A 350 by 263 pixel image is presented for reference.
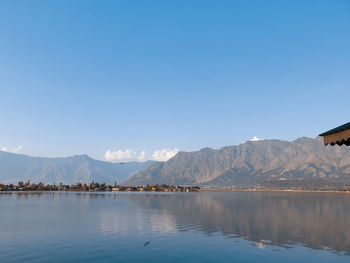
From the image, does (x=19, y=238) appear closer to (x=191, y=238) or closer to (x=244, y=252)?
(x=191, y=238)

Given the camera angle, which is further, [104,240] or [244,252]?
[104,240]

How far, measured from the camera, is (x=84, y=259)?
1054 inches

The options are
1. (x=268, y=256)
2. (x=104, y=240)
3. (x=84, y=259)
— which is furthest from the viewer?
(x=104, y=240)

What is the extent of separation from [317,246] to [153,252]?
2016 cm

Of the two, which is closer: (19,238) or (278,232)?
(19,238)

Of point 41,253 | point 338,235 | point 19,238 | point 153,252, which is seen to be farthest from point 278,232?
point 19,238

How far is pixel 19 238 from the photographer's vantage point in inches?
1491

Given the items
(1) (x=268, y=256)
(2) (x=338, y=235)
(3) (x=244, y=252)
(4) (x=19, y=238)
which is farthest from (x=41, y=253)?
(2) (x=338, y=235)

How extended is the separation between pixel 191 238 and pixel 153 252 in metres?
9.97

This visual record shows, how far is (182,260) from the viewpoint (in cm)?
2700

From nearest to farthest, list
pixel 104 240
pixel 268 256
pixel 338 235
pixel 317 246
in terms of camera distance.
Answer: pixel 268 256, pixel 317 246, pixel 104 240, pixel 338 235

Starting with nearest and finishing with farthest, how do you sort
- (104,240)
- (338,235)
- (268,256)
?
(268,256) < (104,240) < (338,235)

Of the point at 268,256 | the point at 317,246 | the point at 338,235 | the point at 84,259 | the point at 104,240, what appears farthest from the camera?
the point at 338,235

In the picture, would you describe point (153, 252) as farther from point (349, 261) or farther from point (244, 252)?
point (349, 261)
